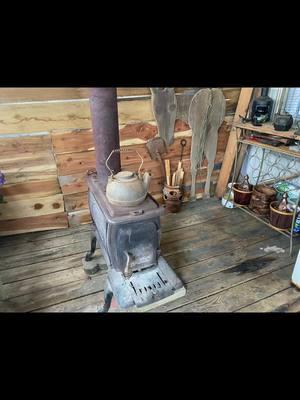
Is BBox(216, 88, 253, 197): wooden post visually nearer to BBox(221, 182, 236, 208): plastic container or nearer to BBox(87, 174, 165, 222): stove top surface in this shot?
A: BBox(221, 182, 236, 208): plastic container

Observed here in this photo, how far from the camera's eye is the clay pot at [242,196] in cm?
241

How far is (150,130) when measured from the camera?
2223 millimetres

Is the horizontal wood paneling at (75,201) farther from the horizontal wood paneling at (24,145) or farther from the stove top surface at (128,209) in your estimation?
the stove top surface at (128,209)

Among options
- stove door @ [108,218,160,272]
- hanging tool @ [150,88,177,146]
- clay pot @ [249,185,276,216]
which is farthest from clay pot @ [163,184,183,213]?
stove door @ [108,218,160,272]

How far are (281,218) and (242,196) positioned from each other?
440 mm

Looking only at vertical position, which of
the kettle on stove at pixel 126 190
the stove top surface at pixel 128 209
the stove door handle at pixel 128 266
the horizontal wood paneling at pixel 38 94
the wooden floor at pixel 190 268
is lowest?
the wooden floor at pixel 190 268

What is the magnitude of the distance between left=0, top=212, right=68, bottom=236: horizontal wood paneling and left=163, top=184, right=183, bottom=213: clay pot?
91 centimetres

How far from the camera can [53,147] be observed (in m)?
1.96

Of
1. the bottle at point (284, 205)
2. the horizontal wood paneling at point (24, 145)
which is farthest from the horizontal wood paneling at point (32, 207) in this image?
the bottle at point (284, 205)

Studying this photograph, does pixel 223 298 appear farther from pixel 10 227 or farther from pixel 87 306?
pixel 10 227

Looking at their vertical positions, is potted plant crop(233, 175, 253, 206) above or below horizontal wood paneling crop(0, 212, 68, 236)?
above

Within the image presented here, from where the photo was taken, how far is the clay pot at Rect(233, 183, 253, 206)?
241 centimetres
